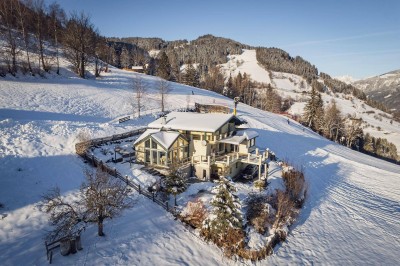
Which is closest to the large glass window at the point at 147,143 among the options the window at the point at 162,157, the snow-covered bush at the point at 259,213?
the window at the point at 162,157

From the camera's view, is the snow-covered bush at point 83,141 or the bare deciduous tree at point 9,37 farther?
the bare deciduous tree at point 9,37

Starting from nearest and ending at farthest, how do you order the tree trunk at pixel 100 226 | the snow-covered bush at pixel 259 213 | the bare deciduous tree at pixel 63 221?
the bare deciduous tree at pixel 63 221
the tree trunk at pixel 100 226
the snow-covered bush at pixel 259 213

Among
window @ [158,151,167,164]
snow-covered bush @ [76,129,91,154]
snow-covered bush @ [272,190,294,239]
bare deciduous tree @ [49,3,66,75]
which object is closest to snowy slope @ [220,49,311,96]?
bare deciduous tree @ [49,3,66,75]

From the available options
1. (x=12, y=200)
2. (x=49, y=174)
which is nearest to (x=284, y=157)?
(x=49, y=174)

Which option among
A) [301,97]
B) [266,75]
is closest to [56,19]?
[301,97]

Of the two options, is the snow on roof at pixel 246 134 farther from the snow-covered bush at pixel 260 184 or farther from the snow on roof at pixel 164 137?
the snow on roof at pixel 164 137

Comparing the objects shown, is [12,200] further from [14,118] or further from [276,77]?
[276,77]

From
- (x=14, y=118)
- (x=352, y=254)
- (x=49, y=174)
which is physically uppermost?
(x=14, y=118)

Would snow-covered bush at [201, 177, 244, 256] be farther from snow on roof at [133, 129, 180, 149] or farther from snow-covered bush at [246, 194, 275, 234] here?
snow on roof at [133, 129, 180, 149]
